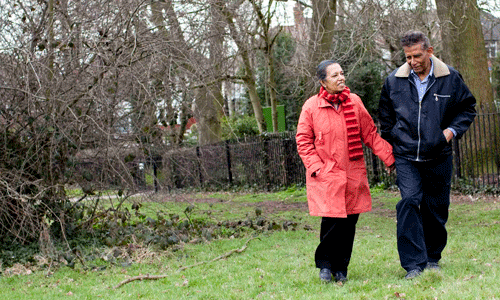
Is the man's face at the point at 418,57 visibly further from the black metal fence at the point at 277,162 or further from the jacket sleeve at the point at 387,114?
the black metal fence at the point at 277,162

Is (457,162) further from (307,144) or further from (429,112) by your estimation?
(307,144)

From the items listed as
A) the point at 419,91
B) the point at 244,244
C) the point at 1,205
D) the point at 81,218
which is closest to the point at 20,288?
the point at 1,205

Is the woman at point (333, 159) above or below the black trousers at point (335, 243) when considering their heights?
above

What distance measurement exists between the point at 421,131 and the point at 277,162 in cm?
1315

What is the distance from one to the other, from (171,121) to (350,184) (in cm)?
430

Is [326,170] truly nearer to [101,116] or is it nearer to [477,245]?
[477,245]

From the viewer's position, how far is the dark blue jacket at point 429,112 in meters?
4.85

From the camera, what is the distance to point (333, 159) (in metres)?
5.00

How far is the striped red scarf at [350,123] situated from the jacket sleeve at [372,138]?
0.43 ft

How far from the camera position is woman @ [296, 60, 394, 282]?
495cm

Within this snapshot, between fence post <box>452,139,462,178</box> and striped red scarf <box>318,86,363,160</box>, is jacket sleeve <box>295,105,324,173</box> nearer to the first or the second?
striped red scarf <box>318,86,363,160</box>

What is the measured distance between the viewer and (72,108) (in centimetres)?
777

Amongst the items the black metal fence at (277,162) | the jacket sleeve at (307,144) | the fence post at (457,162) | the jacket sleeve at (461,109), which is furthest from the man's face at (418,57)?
the fence post at (457,162)

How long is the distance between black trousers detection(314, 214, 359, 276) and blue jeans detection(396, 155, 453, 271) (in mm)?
410
